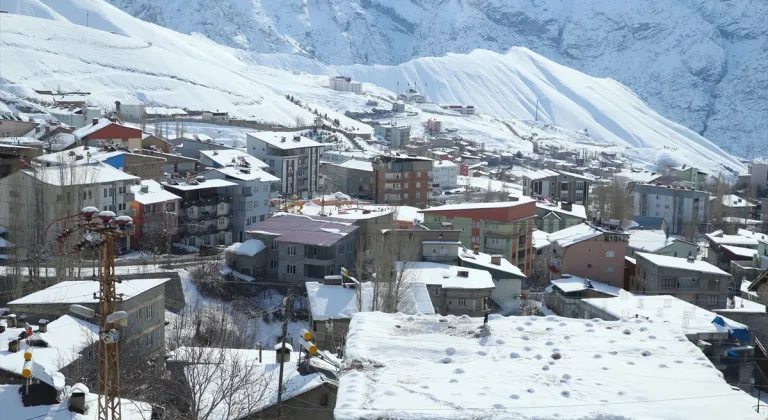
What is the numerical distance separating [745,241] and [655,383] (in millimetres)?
24849

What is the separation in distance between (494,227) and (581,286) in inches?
150

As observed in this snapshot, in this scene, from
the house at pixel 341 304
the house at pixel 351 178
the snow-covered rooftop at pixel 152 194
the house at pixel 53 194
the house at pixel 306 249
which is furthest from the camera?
the house at pixel 351 178

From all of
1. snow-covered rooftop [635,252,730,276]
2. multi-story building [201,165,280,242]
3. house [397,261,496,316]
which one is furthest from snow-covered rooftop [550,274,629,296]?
multi-story building [201,165,280,242]

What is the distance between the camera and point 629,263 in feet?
73.2

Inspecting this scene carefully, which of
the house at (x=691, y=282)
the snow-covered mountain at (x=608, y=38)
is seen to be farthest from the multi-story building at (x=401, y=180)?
the snow-covered mountain at (x=608, y=38)

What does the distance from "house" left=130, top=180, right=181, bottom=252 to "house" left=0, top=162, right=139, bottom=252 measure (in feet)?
1.15

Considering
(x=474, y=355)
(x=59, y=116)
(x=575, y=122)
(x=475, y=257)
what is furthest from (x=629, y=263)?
(x=575, y=122)

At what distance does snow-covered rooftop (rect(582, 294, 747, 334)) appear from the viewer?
1440 centimetres

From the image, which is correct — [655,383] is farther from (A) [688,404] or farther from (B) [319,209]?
(B) [319,209]

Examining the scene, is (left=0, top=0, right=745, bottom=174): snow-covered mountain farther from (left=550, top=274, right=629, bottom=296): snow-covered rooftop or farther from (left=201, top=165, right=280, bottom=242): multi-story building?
(left=550, top=274, right=629, bottom=296): snow-covered rooftop

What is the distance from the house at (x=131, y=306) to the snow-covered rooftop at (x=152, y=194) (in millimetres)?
8121

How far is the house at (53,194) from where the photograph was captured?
19.5 metres

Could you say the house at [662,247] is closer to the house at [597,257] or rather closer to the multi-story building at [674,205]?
the house at [597,257]

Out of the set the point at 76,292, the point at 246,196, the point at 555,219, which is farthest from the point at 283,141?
the point at 76,292
